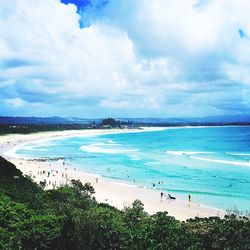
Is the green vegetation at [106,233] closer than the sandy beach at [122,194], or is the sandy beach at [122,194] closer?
the green vegetation at [106,233]

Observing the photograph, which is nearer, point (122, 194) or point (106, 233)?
point (106, 233)

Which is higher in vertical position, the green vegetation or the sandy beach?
the green vegetation

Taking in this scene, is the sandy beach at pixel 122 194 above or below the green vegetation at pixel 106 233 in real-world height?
below

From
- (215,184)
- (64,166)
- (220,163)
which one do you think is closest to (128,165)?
(64,166)

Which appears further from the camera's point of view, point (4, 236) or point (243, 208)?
point (243, 208)

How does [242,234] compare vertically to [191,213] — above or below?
above

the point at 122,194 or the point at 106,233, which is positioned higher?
the point at 106,233

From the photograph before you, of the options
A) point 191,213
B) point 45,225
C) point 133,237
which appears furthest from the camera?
point 191,213

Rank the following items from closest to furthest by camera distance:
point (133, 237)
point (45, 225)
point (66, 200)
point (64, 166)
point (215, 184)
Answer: point (133, 237)
point (45, 225)
point (66, 200)
point (215, 184)
point (64, 166)

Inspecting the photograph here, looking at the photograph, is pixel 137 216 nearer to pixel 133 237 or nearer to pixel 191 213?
pixel 133 237

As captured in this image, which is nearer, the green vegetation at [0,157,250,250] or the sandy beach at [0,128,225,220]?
the green vegetation at [0,157,250,250]
